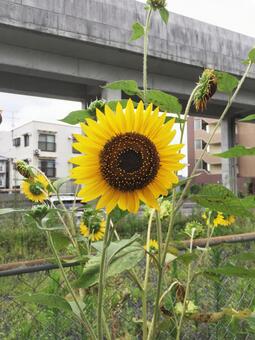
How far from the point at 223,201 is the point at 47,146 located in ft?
147

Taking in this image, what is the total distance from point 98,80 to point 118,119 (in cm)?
1340

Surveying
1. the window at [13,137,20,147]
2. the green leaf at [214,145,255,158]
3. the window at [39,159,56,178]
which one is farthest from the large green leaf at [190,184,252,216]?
the window at [13,137,20,147]

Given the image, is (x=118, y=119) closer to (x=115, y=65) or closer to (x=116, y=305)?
(x=116, y=305)

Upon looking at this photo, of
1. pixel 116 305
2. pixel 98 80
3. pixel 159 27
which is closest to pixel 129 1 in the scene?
pixel 159 27

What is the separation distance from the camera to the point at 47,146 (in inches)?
1751

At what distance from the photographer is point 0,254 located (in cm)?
622

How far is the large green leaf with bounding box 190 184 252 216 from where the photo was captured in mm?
771

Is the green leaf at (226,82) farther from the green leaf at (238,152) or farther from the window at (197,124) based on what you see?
the window at (197,124)

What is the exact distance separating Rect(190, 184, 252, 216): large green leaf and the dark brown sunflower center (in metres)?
0.17

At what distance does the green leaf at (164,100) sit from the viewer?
857 mm

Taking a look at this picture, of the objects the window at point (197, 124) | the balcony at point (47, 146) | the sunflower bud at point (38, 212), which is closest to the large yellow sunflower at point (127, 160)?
the sunflower bud at point (38, 212)

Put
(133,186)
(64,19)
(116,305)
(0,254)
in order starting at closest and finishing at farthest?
(133,186), (116,305), (0,254), (64,19)

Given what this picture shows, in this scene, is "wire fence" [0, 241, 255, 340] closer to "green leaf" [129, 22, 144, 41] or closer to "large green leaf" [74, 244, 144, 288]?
"large green leaf" [74, 244, 144, 288]

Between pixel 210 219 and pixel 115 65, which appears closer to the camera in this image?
pixel 210 219
